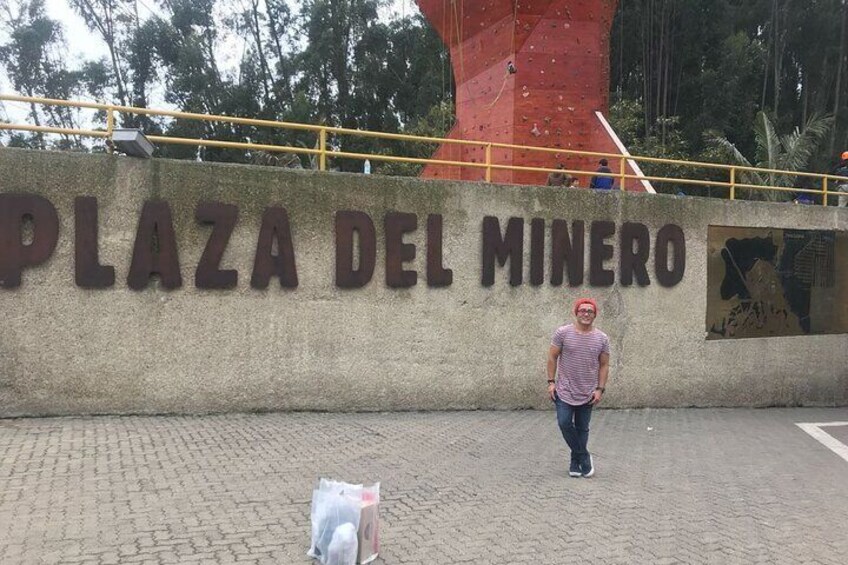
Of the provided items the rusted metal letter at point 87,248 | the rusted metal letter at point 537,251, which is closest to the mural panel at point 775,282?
the rusted metal letter at point 537,251

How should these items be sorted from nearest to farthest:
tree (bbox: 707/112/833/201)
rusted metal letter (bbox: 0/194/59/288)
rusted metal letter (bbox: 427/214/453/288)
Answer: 1. rusted metal letter (bbox: 0/194/59/288)
2. rusted metal letter (bbox: 427/214/453/288)
3. tree (bbox: 707/112/833/201)

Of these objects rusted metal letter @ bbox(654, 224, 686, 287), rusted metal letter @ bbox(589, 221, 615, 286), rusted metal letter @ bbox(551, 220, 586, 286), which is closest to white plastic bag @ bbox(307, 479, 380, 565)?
rusted metal letter @ bbox(551, 220, 586, 286)

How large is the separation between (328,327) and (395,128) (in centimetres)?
2828

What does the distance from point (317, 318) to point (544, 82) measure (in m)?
7.65

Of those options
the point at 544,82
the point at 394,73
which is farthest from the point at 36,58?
the point at 544,82

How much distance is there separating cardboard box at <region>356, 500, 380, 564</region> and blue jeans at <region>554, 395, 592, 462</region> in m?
2.30

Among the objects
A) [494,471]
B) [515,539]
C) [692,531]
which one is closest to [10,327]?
[494,471]

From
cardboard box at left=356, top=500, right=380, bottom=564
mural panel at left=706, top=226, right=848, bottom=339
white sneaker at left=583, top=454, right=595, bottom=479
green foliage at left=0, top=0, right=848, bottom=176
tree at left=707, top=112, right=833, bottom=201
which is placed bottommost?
white sneaker at left=583, top=454, right=595, bottom=479

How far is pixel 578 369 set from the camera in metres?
5.53

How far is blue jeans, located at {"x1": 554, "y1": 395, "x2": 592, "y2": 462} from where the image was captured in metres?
5.60

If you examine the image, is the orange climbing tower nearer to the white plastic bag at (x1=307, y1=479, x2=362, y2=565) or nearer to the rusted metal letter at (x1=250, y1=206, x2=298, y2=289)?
the rusted metal letter at (x1=250, y1=206, x2=298, y2=289)

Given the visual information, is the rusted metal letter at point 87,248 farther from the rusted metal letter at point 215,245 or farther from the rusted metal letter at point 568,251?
the rusted metal letter at point 568,251

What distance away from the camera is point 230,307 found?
7.77 meters

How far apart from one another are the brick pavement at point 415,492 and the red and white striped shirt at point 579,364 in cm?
77
